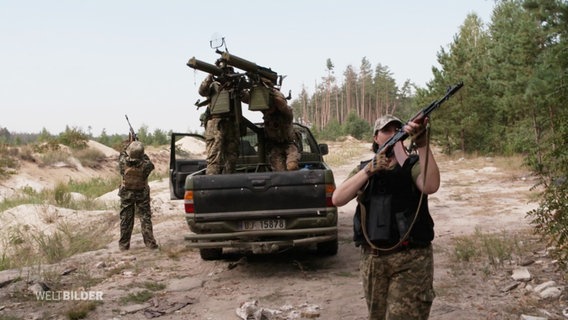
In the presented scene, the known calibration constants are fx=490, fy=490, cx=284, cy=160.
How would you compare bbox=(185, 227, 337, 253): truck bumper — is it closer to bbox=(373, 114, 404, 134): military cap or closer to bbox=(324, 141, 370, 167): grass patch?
bbox=(373, 114, 404, 134): military cap

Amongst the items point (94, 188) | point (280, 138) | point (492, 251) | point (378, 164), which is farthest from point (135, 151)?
point (94, 188)

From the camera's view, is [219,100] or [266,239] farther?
[219,100]

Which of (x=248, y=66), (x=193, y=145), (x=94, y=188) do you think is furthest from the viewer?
(x=193, y=145)

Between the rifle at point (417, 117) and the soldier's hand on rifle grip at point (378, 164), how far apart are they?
0.16 feet

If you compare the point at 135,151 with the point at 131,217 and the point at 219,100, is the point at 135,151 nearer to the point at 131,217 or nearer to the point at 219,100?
the point at 131,217

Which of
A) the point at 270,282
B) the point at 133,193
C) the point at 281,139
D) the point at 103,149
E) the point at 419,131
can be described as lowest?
the point at 270,282

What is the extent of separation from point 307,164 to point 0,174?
17.8 m

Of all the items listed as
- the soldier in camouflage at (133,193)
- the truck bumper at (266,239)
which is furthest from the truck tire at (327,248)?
the soldier in camouflage at (133,193)

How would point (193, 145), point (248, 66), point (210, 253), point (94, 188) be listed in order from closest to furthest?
point (248, 66) → point (210, 253) → point (94, 188) → point (193, 145)

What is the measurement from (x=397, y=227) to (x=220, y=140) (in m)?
4.40

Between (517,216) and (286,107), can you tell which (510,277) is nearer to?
(286,107)

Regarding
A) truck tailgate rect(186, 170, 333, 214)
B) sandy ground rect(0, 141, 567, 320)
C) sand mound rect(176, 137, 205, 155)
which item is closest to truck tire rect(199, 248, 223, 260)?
sandy ground rect(0, 141, 567, 320)

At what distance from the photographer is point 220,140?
22.4 ft

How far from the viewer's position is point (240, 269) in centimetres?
→ 654
